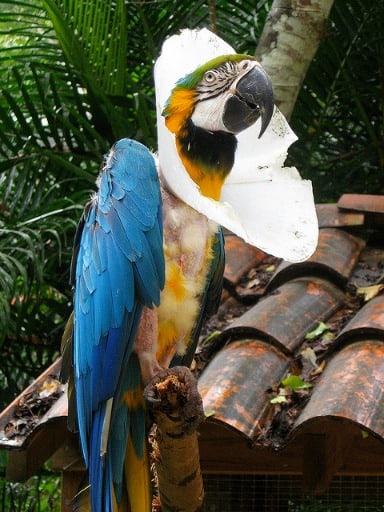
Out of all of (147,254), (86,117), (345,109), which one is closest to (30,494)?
(86,117)

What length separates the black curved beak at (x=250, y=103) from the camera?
2.10 m

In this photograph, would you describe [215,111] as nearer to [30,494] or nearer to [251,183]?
[251,183]

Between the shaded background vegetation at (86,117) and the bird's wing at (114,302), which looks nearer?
the bird's wing at (114,302)

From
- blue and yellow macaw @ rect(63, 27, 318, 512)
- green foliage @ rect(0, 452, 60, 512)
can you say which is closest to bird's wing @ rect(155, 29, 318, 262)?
blue and yellow macaw @ rect(63, 27, 318, 512)

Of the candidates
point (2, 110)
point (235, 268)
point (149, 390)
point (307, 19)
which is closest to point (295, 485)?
point (235, 268)

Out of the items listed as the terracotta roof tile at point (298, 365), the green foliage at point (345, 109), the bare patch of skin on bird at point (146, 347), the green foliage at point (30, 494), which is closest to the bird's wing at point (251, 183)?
the bare patch of skin on bird at point (146, 347)

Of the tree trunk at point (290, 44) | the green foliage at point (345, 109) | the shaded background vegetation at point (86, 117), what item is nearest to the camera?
the tree trunk at point (290, 44)

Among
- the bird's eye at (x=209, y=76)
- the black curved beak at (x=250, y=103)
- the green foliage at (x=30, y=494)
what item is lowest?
the green foliage at (x=30, y=494)

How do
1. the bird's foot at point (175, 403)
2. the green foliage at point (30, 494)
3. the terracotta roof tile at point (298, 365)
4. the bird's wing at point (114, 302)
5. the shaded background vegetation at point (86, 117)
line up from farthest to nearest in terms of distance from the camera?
1. the green foliage at point (30, 494)
2. the shaded background vegetation at point (86, 117)
3. the terracotta roof tile at point (298, 365)
4. the bird's wing at point (114, 302)
5. the bird's foot at point (175, 403)

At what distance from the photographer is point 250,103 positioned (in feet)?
6.98

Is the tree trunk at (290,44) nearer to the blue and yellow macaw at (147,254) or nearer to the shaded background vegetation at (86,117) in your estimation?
the shaded background vegetation at (86,117)

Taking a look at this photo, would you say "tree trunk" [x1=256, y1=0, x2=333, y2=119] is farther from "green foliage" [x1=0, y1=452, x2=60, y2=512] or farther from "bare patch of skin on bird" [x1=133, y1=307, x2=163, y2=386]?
"green foliage" [x1=0, y1=452, x2=60, y2=512]

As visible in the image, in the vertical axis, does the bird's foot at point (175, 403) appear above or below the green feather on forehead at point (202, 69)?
below

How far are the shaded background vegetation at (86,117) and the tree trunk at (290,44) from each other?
32 cm
